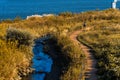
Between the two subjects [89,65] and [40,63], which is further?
[40,63]

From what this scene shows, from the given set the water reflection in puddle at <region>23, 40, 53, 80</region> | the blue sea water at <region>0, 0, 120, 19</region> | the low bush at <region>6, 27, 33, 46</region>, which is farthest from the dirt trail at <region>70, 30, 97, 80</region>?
the blue sea water at <region>0, 0, 120, 19</region>

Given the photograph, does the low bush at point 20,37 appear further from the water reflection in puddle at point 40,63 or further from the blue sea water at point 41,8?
the blue sea water at point 41,8

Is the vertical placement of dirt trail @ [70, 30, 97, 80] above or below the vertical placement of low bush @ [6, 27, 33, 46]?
below

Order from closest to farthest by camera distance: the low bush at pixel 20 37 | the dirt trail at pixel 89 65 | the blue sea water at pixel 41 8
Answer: the dirt trail at pixel 89 65 → the low bush at pixel 20 37 → the blue sea water at pixel 41 8

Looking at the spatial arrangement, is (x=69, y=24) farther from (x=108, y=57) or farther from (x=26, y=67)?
(x=108, y=57)

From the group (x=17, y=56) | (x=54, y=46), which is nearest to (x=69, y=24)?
(x=54, y=46)

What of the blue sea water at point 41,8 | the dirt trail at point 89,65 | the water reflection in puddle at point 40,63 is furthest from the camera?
the blue sea water at point 41,8

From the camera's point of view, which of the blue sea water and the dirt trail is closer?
the dirt trail

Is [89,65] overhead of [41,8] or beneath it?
beneath

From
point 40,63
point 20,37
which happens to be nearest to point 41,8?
point 20,37

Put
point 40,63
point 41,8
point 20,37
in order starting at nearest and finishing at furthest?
point 40,63 → point 20,37 → point 41,8

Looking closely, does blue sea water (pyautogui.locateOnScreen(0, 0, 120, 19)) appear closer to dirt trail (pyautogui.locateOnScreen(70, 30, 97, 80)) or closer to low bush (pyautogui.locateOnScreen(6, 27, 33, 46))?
low bush (pyautogui.locateOnScreen(6, 27, 33, 46))

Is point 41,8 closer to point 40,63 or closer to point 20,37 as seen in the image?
point 20,37

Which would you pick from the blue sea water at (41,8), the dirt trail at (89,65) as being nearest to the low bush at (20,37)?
the dirt trail at (89,65)
